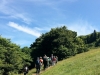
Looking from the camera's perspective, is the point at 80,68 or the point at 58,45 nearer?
the point at 80,68

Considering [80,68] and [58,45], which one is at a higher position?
[58,45]

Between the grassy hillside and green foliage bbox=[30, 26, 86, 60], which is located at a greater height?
green foliage bbox=[30, 26, 86, 60]

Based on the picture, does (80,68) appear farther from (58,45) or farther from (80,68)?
(58,45)

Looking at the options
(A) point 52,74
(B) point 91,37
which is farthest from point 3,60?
(B) point 91,37

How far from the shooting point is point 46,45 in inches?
2589

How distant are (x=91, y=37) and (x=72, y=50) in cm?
5712

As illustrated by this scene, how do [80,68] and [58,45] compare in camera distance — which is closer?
[80,68]

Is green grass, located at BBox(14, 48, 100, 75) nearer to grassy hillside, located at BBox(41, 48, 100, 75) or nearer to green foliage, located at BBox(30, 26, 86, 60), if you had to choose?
grassy hillside, located at BBox(41, 48, 100, 75)

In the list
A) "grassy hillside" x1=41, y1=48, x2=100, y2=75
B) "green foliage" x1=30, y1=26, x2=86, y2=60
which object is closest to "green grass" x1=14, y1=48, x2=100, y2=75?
"grassy hillside" x1=41, y1=48, x2=100, y2=75

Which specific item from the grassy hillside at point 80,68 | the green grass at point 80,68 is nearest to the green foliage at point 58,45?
the green grass at point 80,68

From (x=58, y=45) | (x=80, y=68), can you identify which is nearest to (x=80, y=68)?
(x=80, y=68)

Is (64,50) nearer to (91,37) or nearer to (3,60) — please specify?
(3,60)

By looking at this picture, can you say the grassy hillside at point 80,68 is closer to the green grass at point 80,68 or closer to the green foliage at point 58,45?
the green grass at point 80,68

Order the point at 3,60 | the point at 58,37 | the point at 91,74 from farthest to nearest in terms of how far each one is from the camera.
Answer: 1. the point at 58,37
2. the point at 3,60
3. the point at 91,74
